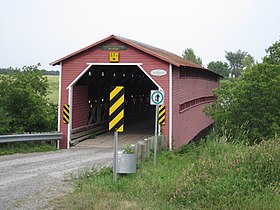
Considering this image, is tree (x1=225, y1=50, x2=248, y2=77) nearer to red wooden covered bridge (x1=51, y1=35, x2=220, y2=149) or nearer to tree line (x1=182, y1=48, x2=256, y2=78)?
tree line (x1=182, y1=48, x2=256, y2=78)

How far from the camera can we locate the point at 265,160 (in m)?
7.14

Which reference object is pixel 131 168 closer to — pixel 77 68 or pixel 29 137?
pixel 29 137

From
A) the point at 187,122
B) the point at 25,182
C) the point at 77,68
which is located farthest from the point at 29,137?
the point at 187,122

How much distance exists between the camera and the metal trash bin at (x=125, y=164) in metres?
8.30

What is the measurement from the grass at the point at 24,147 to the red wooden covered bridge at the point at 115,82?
1098 millimetres

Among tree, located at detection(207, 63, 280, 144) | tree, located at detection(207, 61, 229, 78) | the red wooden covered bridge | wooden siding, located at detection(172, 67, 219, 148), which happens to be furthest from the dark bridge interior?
tree, located at detection(207, 61, 229, 78)

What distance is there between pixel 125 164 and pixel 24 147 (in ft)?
21.5

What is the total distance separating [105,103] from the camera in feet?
68.7

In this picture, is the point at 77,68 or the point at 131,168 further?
the point at 77,68

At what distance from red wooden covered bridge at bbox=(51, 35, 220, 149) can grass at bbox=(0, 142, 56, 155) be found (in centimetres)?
110

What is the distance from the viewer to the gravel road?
706 centimetres

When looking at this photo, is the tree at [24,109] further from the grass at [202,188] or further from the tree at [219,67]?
the tree at [219,67]

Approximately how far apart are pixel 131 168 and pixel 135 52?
315 inches

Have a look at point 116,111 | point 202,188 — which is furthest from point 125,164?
point 202,188
